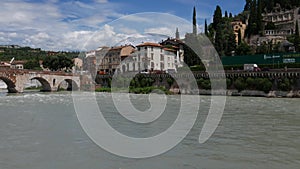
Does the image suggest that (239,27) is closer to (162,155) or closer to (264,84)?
(264,84)

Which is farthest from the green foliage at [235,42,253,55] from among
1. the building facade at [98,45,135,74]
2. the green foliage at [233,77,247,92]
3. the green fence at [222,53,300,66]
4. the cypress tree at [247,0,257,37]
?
the building facade at [98,45,135,74]

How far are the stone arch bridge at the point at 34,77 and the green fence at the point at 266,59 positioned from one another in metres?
27.4

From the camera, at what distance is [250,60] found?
157 ft

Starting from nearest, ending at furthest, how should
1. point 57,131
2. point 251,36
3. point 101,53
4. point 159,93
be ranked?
point 57,131 < point 159,93 < point 251,36 < point 101,53

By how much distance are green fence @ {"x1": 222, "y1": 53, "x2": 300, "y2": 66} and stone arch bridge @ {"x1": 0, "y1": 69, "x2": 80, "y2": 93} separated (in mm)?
27395

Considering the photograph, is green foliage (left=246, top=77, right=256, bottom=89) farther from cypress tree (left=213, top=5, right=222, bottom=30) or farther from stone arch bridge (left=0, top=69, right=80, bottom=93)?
cypress tree (left=213, top=5, right=222, bottom=30)

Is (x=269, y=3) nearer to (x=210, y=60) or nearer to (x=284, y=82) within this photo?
(x=210, y=60)

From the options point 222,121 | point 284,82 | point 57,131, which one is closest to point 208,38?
point 284,82

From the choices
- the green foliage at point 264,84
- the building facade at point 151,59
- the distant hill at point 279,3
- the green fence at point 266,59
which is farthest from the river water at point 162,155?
the distant hill at point 279,3

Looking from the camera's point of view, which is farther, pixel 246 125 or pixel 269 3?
pixel 269 3

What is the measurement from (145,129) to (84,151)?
469 centimetres

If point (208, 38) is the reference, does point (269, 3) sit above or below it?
above

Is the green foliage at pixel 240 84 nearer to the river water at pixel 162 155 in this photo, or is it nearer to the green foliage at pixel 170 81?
the green foliage at pixel 170 81

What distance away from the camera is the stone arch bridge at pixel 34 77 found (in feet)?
154
